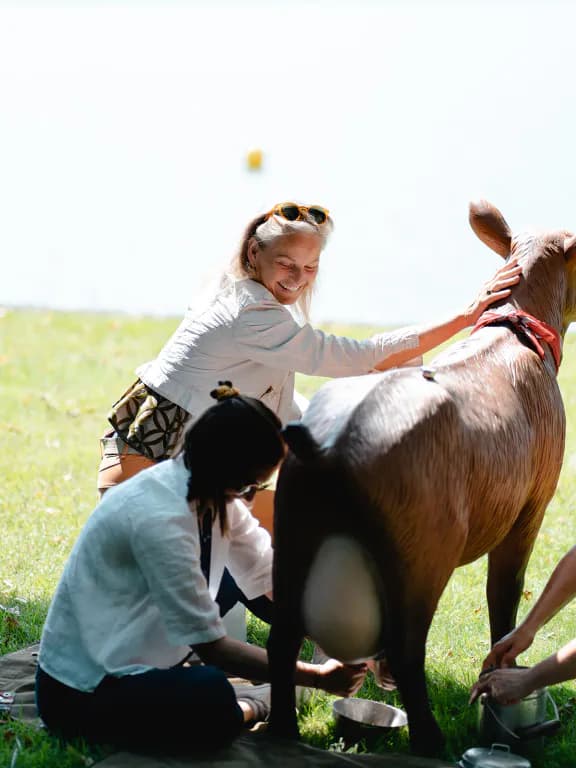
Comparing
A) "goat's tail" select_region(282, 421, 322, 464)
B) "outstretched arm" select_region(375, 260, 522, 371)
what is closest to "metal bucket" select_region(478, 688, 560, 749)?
"goat's tail" select_region(282, 421, 322, 464)

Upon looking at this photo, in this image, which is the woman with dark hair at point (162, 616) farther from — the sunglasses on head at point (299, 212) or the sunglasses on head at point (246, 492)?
the sunglasses on head at point (299, 212)

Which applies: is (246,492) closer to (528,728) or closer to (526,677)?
(526,677)

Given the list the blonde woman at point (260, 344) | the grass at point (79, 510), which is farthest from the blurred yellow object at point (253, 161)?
the blonde woman at point (260, 344)

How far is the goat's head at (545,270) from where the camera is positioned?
404cm

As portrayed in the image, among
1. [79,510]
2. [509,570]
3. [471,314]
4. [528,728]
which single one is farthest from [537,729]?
[79,510]

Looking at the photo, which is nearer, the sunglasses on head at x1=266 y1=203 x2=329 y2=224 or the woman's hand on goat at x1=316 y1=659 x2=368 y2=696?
the woman's hand on goat at x1=316 y1=659 x2=368 y2=696

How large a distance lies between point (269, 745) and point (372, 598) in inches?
24.8

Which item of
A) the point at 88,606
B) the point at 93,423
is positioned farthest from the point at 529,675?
the point at 93,423

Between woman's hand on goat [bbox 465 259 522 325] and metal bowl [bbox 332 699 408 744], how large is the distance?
1.51 metres

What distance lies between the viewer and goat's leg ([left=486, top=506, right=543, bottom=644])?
12.3 ft

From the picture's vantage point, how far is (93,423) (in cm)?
877

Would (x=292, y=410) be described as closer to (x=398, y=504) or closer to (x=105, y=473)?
(x=105, y=473)

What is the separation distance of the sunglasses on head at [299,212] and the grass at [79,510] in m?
1.86

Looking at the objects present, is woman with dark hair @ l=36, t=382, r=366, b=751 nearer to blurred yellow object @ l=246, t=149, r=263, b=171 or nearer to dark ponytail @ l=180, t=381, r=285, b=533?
dark ponytail @ l=180, t=381, r=285, b=533
